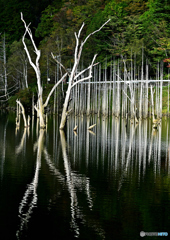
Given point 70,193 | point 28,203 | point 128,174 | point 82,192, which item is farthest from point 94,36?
point 28,203

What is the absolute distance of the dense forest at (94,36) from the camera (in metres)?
45.9

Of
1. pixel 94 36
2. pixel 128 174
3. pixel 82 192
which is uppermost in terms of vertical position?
pixel 94 36

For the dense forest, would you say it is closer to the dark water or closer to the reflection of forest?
the reflection of forest

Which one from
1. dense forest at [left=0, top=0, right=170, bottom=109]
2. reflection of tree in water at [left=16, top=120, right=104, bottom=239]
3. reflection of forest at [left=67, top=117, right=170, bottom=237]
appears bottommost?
reflection of forest at [left=67, top=117, right=170, bottom=237]

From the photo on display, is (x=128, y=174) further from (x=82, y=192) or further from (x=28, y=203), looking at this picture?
(x=28, y=203)

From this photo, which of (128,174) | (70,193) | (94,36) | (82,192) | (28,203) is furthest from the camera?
(94,36)

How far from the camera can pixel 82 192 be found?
10398 mm

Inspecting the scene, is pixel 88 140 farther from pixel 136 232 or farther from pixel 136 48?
pixel 136 48

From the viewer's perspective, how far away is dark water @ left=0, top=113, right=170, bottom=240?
26.2ft

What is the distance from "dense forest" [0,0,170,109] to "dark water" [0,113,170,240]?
24.0 m

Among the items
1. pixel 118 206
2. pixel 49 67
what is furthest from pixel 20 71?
pixel 118 206

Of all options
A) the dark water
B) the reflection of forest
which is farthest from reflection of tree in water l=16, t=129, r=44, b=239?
the reflection of forest

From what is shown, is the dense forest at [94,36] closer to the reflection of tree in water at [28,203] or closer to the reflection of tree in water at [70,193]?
the reflection of tree in water at [70,193]

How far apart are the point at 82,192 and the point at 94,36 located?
42.0 metres
